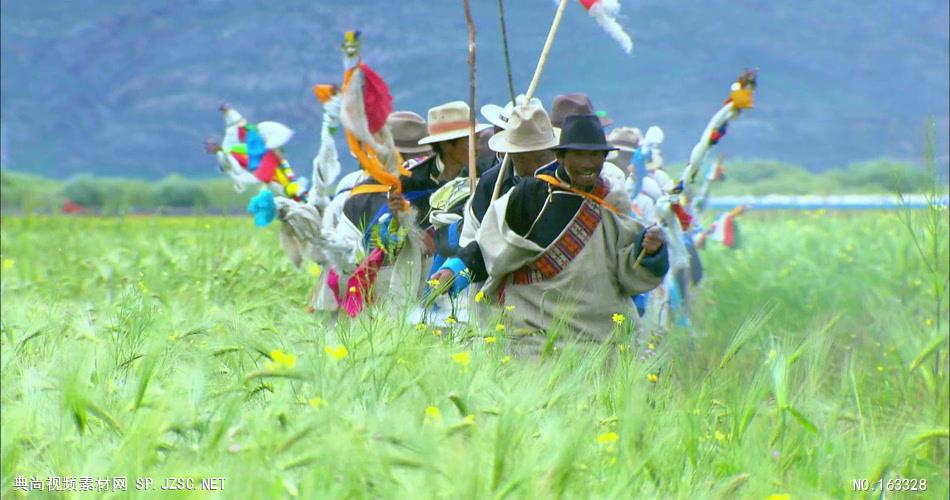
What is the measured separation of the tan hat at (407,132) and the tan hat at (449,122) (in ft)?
3.29

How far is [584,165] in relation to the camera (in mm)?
6387

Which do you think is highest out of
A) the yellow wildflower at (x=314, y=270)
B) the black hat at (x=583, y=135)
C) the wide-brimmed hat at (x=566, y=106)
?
the black hat at (x=583, y=135)

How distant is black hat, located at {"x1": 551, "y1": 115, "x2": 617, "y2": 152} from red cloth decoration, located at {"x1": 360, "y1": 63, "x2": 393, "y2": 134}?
1521 millimetres

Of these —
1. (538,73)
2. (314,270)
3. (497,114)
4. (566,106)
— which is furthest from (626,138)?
(538,73)

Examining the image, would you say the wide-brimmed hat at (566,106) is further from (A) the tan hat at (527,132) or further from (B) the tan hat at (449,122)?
(A) the tan hat at (527,132)

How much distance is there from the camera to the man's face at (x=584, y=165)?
6.39m

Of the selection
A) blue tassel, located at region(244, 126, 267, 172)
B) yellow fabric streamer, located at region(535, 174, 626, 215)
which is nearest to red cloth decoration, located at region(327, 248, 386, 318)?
yellow fabric streamer, located at region(535, 174, 626, 215)

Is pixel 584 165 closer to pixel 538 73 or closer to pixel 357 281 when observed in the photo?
pixel 538 73

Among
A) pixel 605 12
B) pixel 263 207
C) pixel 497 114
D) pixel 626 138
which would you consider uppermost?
pixel 605 12

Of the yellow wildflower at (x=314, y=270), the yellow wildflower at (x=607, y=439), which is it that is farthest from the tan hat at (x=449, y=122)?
the yellow wildflower at (x=607, y=439)

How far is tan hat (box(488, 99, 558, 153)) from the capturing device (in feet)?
22.1

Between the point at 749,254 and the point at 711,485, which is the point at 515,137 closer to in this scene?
the point at 711,485

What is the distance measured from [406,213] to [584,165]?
157 centimetres

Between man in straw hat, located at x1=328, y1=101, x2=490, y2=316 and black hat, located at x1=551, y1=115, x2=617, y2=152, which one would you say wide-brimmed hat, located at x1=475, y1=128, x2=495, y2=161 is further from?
black hat, located at x1=551, y1=115, x2=617, y2=152
